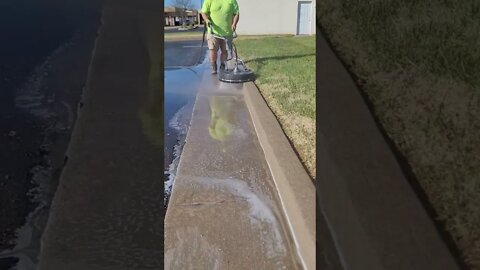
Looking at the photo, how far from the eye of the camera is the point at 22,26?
1941mm

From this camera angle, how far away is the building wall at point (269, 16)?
4113 mm

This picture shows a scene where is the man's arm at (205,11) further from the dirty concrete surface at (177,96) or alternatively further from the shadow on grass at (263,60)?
the shadow on grass at (263,60)

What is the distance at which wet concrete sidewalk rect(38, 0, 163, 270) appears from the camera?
2012mm

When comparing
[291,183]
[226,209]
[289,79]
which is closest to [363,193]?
[291,183]

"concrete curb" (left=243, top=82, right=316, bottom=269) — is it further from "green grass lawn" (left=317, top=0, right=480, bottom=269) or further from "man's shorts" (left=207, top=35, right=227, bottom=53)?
"man's shorts" (left=207, top=35, right=227, bottom=53)

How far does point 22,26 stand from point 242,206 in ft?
4.91

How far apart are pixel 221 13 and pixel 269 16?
46cm

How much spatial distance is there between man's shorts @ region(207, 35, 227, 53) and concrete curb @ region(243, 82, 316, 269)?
1036 mm

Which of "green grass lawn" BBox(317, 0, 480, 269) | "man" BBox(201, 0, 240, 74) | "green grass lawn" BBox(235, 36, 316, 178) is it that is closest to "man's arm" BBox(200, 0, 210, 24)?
"man" BBox(201, 0, 240, 74)

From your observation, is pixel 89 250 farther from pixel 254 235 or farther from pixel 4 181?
pixel 254 235

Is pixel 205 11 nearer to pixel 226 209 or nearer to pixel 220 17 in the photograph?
pixel 220 17

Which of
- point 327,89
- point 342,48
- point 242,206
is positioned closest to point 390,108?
point 327,89

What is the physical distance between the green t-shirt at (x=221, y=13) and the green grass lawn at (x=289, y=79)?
0.50 m

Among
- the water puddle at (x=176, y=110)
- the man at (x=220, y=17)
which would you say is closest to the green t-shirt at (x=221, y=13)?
the man at (x=220, y=17)
